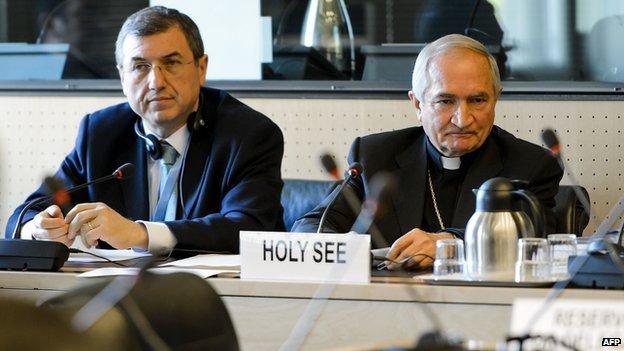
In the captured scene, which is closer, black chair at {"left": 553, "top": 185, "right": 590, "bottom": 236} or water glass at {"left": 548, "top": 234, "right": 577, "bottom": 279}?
water glass at {"left": 548, "top": 234, "right": 577, "bottom": 279}

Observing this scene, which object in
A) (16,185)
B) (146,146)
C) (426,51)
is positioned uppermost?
(426,51)

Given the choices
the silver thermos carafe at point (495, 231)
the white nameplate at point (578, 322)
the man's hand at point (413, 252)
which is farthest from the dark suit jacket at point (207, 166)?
the white nameplate at point (578, 322)

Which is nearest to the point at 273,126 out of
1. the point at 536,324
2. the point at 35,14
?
the point at 35,14

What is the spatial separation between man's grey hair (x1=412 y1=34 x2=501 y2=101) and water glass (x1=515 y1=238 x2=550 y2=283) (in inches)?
36.9

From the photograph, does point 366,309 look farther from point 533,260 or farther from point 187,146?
point 187,146

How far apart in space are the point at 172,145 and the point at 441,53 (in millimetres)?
889

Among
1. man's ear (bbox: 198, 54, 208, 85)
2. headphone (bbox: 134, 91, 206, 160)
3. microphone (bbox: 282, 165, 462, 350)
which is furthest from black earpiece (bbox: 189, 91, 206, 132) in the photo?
microphone (bbox: 282, 165, 462, 350)

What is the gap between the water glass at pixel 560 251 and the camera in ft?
8.35

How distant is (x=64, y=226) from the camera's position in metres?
3.11

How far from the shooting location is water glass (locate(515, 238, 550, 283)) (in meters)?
2.46

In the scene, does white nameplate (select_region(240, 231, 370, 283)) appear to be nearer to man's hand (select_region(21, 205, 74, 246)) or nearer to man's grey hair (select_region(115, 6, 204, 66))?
man's hand (select_region(21, 205, 74, 246))

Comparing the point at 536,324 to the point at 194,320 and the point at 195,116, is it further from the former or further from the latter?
the point at 195,116

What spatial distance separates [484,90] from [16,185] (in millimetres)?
2342

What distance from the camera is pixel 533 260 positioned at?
2484mm
